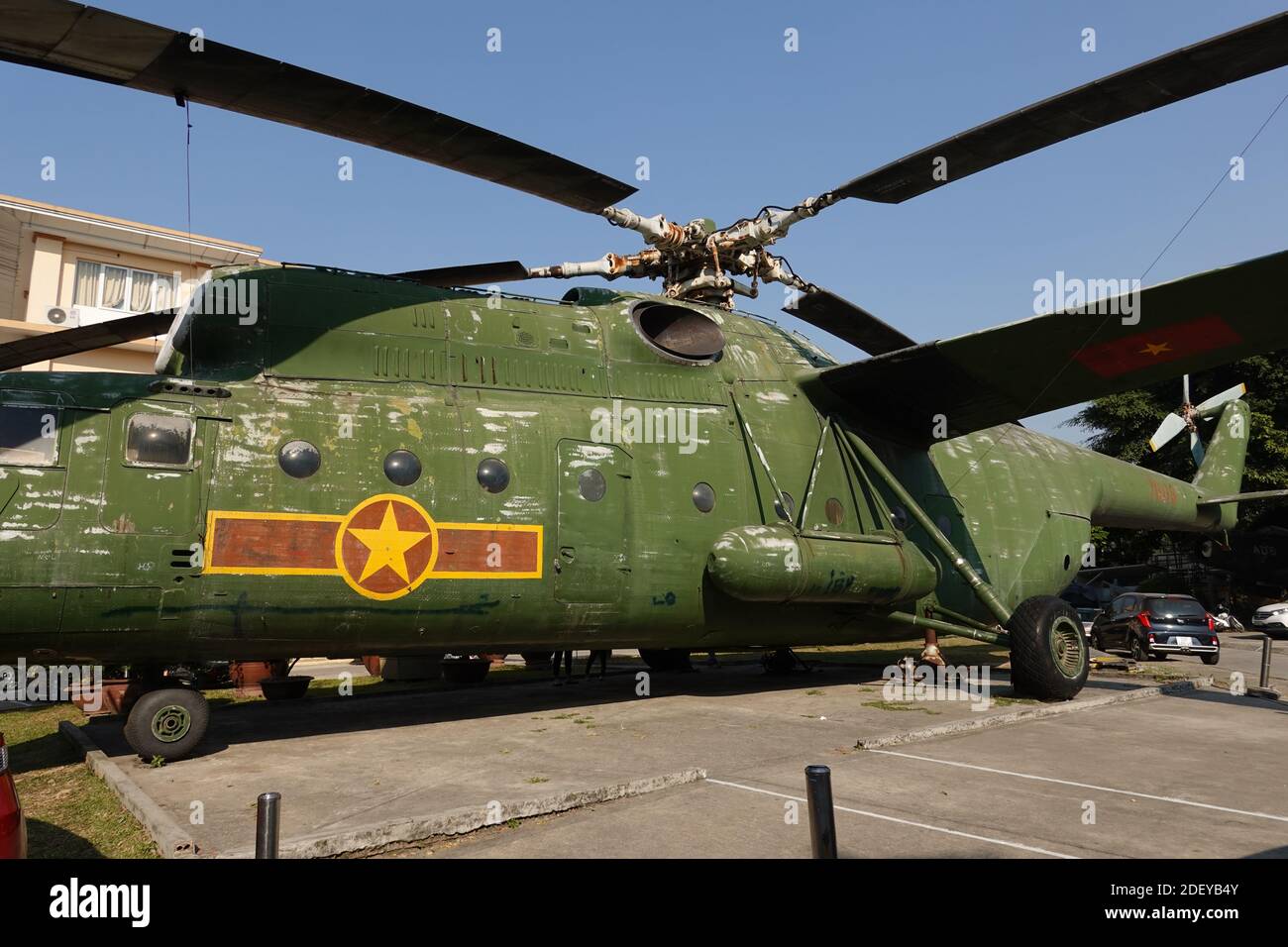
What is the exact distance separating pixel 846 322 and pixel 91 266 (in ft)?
105

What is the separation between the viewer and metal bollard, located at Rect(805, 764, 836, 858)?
153 inches

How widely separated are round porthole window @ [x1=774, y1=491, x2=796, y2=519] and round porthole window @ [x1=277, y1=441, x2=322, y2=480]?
230 inches

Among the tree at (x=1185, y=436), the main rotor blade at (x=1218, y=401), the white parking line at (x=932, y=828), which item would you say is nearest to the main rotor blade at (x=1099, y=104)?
the white parking line at (x=932, y=828)

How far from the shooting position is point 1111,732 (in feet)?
32.1

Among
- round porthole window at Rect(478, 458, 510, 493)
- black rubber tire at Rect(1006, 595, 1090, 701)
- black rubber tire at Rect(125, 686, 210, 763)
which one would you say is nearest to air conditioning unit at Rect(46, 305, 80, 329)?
black rubber tire at Rect(125, 686, 210, 763)

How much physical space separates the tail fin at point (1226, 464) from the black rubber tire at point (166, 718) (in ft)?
68.8

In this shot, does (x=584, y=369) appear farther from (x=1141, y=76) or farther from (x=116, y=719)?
(x=116, y=719)

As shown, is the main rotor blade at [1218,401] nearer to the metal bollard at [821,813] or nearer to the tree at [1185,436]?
the tree at [1185,436]

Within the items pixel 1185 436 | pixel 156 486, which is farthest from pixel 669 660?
pixel 1185 436

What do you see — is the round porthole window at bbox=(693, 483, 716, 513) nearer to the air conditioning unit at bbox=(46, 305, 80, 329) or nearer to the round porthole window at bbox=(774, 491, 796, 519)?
the round porthole window at bbox=(774, 491, 796, 519)

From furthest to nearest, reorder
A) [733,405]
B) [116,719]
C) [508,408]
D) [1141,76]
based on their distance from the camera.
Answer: [733,405] → [116,719] → [508,408] → [1141,76]

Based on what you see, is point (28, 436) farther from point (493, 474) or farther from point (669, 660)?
point (669, 660)

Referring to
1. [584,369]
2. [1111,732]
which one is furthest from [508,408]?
[1111,732]
